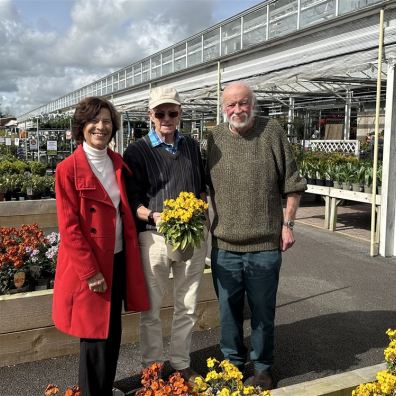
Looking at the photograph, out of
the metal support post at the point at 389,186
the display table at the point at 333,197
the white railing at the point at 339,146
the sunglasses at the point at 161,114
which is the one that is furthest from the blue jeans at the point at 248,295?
the white railing at the point at 339,146

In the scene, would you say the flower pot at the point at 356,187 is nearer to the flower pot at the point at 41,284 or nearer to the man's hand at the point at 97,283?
the flower pot at the point at 41,284

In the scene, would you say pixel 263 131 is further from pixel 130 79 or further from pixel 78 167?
pixel 130 79

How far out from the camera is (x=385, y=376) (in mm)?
1851

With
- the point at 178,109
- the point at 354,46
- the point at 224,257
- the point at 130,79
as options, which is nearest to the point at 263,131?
the point at 178,109

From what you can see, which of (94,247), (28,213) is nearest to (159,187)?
(94,247)

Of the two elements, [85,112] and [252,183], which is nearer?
[85,112]

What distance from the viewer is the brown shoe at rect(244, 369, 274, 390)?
275 cm

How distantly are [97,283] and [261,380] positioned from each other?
1.22 metres

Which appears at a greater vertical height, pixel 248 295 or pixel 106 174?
pixel 106 174

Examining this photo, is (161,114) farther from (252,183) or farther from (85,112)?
(252,183)

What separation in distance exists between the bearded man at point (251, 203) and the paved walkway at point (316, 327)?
0.62 m

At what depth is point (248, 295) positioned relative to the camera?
2.77m

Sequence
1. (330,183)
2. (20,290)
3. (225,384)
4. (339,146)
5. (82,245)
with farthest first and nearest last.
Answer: (339,146)
(330,183)
(20,290)
(82,245)
(225,384)

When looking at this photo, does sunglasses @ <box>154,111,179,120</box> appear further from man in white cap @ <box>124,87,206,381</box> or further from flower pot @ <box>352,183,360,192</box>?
flower pot @ <box>352,183,360,192</box>
